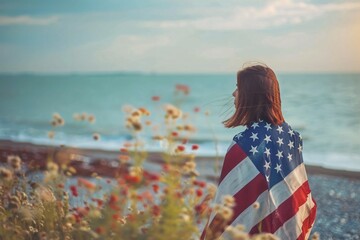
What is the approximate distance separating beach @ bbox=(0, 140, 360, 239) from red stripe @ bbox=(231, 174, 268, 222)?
2.17 feet

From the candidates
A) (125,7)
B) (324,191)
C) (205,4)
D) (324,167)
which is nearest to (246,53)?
(205,4)

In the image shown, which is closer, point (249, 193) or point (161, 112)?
point (249, 193)

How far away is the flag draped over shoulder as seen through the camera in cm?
338

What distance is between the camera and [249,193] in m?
3.43

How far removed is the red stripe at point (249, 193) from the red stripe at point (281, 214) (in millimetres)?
123

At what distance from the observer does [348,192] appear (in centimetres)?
912

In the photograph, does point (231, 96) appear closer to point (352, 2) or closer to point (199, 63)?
point (352, 2)

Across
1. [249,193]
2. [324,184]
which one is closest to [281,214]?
[249,193]

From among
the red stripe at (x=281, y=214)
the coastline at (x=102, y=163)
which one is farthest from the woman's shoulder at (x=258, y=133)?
the coastline at (x=102, y=163)

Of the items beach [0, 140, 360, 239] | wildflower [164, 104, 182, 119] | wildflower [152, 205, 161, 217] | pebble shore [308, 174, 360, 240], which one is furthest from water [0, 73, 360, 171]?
pebble shore [308, 174, 360, 240]

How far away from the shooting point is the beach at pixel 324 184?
20.5ft

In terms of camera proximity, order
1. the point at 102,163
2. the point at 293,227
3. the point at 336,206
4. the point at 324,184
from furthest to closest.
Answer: the point at 102,163, the point at 324,184, the point at 336,206, the point at 293,227

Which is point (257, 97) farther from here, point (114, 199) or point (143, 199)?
point (114, 199)

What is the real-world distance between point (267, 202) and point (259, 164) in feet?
0.71
